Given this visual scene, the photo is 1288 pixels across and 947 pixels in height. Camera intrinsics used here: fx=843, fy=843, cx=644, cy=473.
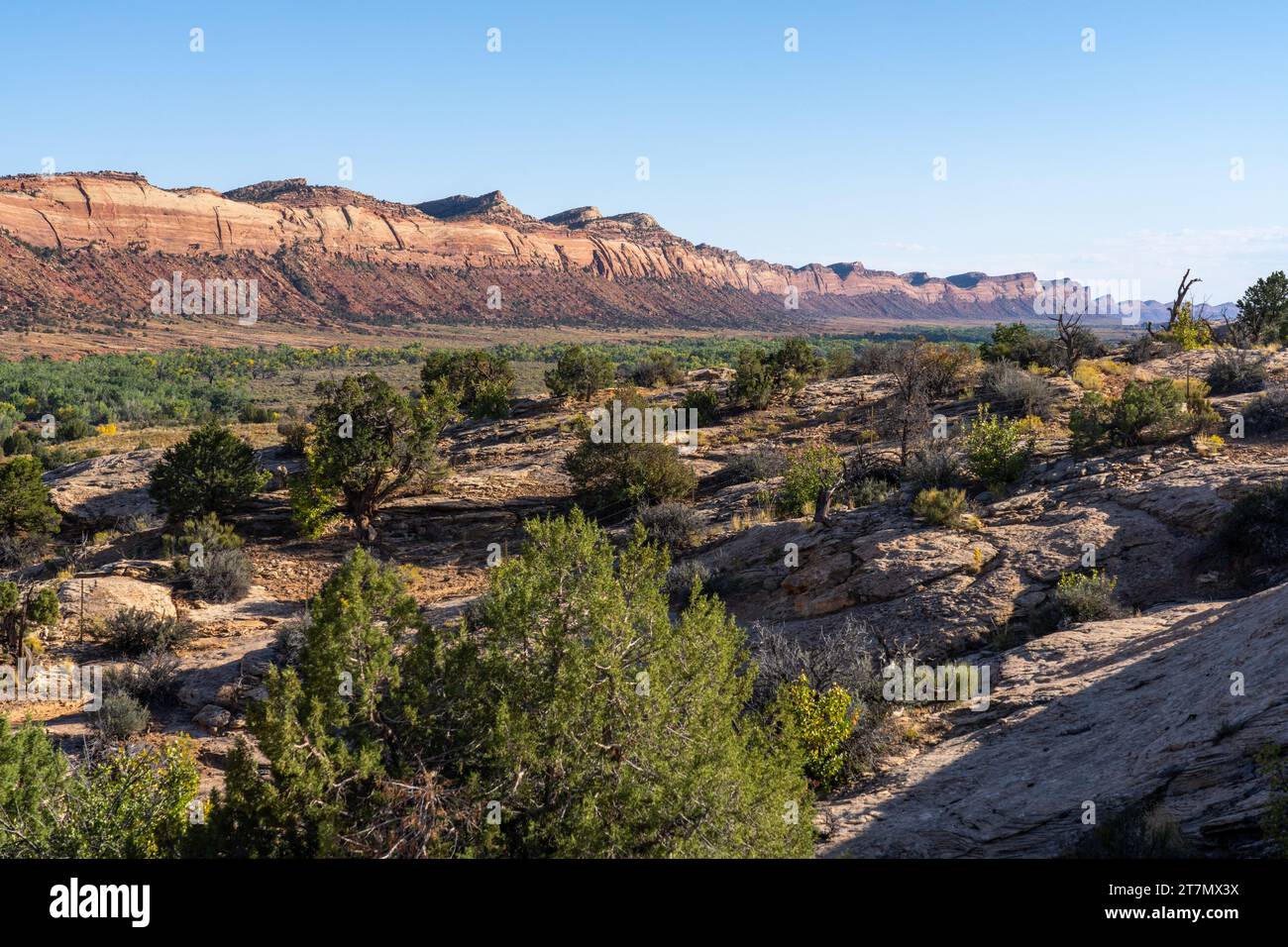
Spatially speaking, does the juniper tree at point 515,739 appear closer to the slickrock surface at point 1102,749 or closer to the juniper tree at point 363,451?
the slickrock surface at point 1102,749

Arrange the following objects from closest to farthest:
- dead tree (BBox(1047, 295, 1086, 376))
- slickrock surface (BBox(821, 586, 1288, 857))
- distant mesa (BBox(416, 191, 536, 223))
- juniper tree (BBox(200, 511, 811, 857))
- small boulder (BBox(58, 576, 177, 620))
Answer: juniper tree (BBox(200, 511, 811, 857)) → slickrock surface (BBox(821, 586, 1288, 857)) → small boulder (BBox(58, 576, 177, 620)) → dead tree (BBox(1047, 295, 1086, 376)) → distant mesa (BBox(416, 191, 536, 223))

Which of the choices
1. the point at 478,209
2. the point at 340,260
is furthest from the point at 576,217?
the point at 340,260

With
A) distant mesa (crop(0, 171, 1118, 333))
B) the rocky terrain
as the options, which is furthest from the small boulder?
distant mesa (crop(0, 171, 1118, 333))

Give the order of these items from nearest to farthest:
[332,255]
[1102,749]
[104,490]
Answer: [1102,749]
[104,490]
[332,255]

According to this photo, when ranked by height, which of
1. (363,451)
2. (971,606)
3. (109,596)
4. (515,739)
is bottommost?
(109,596)

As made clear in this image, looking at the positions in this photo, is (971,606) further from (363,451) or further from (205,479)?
(205,479)

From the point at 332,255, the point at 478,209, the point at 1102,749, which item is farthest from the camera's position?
the point at 478,209

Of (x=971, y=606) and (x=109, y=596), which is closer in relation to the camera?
(x=971, y=606)

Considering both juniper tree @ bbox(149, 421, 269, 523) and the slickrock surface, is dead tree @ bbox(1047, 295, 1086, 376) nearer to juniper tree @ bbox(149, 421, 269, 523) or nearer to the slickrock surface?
Answer: the slickrock surface

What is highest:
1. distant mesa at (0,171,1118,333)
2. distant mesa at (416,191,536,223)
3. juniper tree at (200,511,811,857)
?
distant mesa at (416,191,536,223)

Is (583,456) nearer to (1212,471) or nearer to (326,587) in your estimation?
(1212,471)
